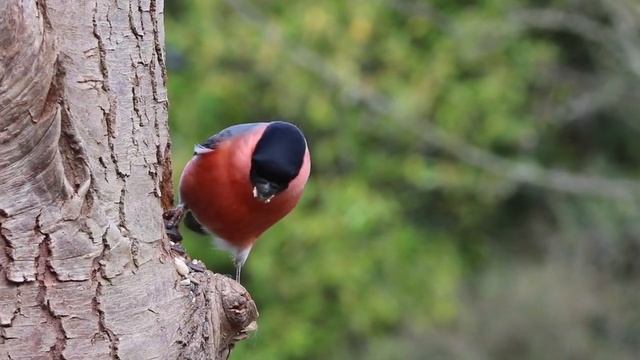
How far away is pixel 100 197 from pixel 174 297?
0.24m

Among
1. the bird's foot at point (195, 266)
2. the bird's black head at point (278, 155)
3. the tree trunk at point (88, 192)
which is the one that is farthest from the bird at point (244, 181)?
the tree trunk at point (88, 192)

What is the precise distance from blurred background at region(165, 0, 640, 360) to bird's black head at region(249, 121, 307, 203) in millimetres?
2993

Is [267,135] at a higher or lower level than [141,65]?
lower

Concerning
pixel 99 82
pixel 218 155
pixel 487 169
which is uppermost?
pixel 99 82

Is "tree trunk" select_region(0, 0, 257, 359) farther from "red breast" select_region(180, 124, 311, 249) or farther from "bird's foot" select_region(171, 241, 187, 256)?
"red breast" select_region(180, 124, 311, 249)

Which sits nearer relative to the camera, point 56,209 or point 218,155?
point 56,209

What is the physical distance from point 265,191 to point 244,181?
10 cm

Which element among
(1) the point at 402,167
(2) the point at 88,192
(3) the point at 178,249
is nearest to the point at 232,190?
(3) the point at 178,249

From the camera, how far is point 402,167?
6.58 m

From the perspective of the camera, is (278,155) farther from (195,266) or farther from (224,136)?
(195,266)

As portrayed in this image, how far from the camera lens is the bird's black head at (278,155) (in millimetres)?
2656

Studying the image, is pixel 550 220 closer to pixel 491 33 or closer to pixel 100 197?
pixel 491 33

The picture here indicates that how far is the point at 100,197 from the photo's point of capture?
5.96ft

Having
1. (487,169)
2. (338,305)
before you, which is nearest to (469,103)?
(487,169)
